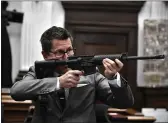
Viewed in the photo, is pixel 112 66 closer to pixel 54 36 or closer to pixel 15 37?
pixel 54 36

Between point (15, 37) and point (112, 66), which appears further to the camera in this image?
point (15, 37)

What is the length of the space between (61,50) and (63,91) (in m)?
0.21

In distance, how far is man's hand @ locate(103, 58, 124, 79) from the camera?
5.60ft

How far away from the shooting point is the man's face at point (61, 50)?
1917 millimetres

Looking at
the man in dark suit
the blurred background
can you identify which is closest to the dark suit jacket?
the man in dark suit

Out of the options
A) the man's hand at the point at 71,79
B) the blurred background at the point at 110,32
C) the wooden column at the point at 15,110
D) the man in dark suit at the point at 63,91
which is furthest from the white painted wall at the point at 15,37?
the man's hand at the point at 71,79

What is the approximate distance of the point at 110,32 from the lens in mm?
6133

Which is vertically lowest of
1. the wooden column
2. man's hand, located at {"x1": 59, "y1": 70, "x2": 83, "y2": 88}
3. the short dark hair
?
the wooden column

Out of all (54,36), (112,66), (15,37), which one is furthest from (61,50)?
(15,37)

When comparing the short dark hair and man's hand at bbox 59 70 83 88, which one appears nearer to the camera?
man's hand at bbox 59 70 83 88

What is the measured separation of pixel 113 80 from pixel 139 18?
445 centimetres

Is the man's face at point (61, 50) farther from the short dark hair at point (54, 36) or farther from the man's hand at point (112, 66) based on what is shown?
the man's hand at point (112, 66)

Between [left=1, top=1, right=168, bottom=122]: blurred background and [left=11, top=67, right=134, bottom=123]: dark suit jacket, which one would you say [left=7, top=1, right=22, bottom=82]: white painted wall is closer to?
[left=1, top=1, right=168, bottom=122]: blurred background

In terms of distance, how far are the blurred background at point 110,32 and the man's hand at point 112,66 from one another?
3930mm
